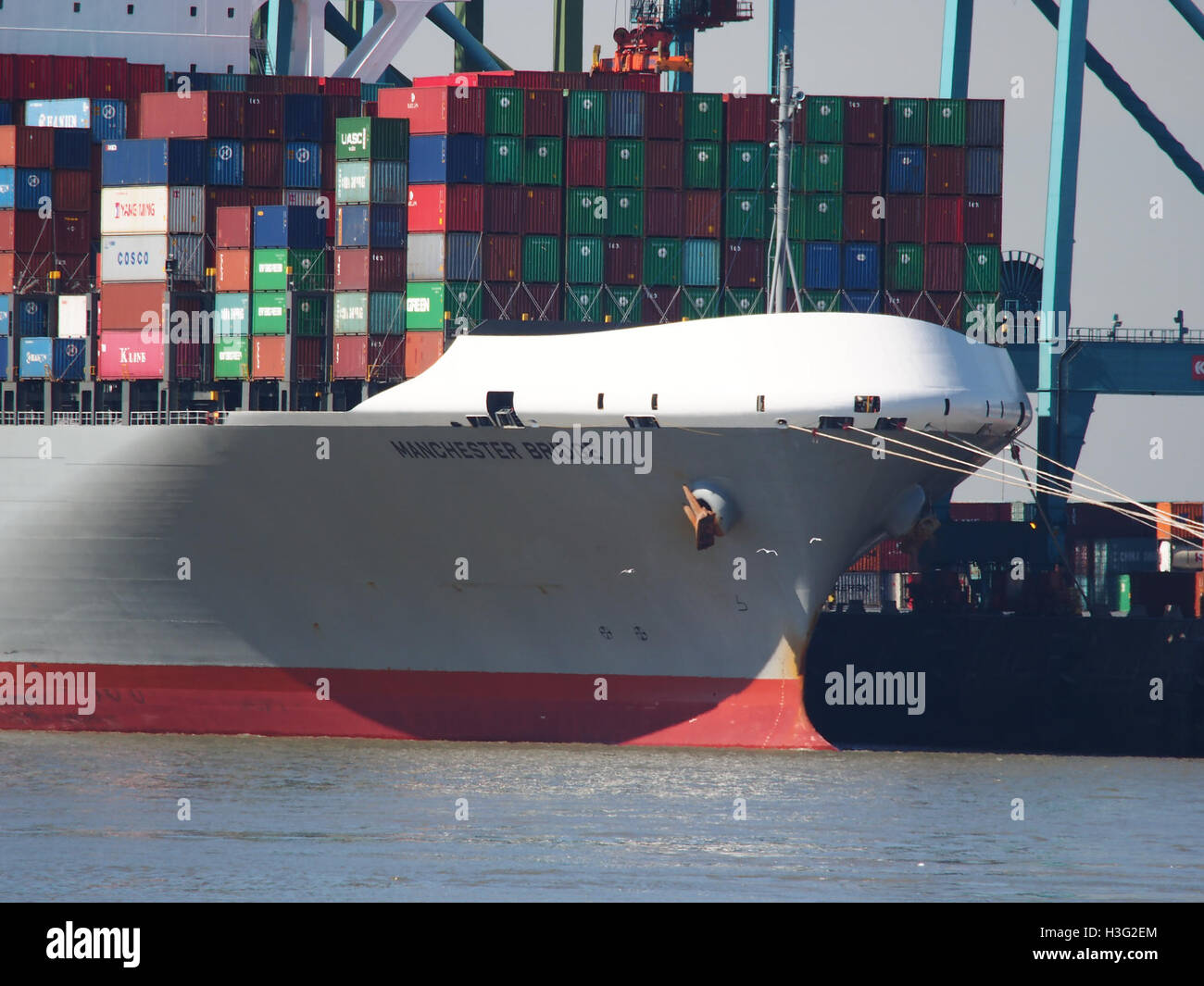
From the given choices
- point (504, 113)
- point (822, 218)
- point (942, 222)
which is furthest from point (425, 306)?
point (942, 222)

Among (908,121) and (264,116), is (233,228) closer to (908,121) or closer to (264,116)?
(264,116)

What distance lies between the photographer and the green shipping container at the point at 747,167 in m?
42.9

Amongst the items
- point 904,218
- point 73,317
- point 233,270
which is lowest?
point 73,317

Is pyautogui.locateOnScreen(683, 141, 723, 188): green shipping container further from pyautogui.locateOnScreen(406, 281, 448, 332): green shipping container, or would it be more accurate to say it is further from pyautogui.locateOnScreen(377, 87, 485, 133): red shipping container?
pyautogui.locateOnScreen(406, 281, 448, 332): green shipping container

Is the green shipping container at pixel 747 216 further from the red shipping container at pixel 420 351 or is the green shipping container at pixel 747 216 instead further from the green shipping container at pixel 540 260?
the red shipping container at pixel 420 351

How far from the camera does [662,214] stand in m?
42.4

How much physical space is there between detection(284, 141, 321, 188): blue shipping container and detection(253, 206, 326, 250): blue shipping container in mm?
1858

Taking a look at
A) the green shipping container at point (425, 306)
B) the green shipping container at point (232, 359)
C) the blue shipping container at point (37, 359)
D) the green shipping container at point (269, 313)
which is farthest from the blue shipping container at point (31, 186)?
the green shipping container at point (425, 306)

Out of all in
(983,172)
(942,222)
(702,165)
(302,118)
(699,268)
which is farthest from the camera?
(983,172)

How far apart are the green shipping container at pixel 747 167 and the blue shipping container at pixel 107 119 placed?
13375 mm

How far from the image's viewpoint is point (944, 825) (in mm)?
28078

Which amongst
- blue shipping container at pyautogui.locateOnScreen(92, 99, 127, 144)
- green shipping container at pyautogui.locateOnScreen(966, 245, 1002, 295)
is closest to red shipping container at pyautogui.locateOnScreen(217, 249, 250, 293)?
blue shipping container at pyautogui.locateOnScreen(92, 99, 127, 144)

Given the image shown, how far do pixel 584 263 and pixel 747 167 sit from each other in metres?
4.17
